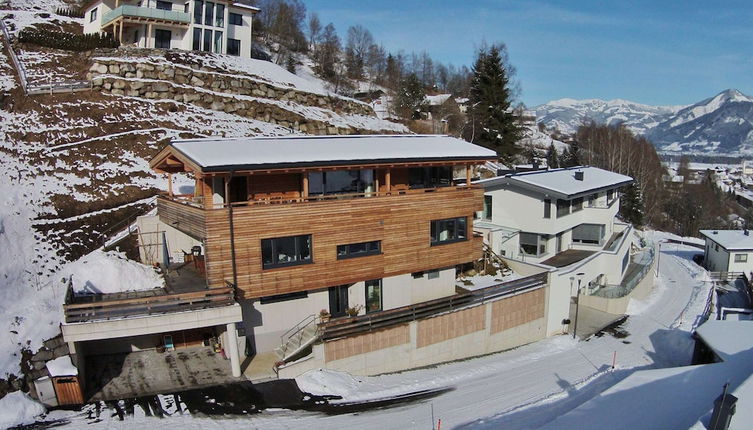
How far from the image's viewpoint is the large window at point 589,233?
35384 millimetres

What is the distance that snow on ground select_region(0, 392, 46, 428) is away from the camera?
577 inches

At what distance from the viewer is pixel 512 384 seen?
19.6 meters

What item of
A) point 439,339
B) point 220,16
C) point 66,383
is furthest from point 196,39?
point 66,383

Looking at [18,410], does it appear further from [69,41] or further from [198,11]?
[198,11]

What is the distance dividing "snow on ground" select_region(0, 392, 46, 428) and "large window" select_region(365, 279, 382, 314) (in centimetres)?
1182

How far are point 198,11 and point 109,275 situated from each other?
38.6 meters

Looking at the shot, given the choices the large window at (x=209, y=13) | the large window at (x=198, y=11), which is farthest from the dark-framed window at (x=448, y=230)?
the large window at (x=209, y=13)

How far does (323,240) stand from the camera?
65.1 feet

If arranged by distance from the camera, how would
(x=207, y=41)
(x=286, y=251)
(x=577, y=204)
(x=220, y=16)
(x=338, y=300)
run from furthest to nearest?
(x=220, y=16) < (x=207, y=41) < (x=577, y=204) < (x=338, y=300) < (x=286, y=251)

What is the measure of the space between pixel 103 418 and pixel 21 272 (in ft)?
34.8

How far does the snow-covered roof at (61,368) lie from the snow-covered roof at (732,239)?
51.2m

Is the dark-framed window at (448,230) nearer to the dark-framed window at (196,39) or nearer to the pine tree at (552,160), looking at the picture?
the dark-framed window at (196,39)

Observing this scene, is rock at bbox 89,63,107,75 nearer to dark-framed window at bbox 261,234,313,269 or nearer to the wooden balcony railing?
the wooden balcony railing

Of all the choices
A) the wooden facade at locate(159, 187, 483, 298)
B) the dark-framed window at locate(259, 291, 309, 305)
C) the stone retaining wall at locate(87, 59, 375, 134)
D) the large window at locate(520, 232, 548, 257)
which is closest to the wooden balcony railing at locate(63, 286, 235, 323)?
the wooden facade at locate(159, 187, 483, 298)
